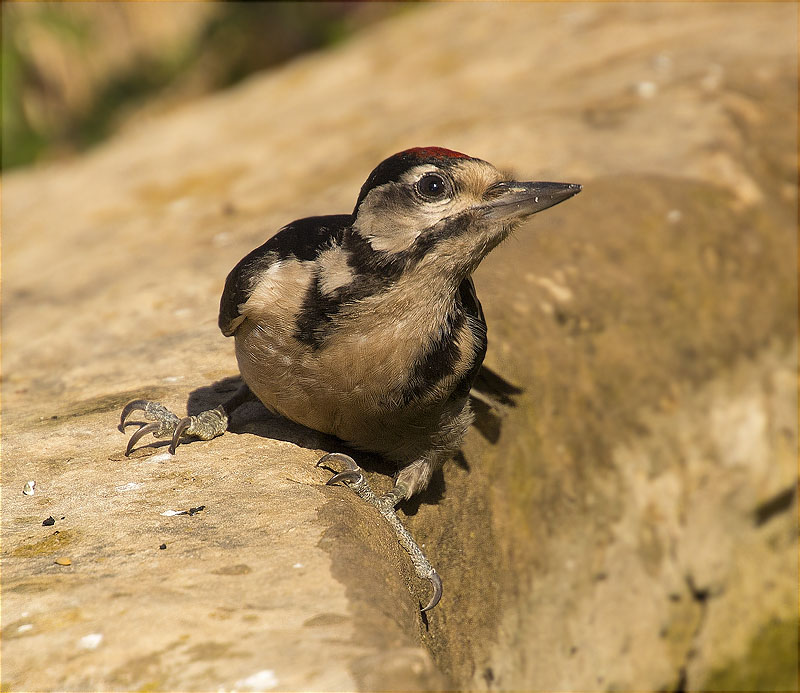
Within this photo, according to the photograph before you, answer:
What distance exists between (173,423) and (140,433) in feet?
0.52

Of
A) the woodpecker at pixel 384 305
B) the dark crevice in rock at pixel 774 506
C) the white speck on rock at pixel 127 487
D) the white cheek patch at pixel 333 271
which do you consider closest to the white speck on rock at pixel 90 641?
the white speck on rock at pixel 127 487

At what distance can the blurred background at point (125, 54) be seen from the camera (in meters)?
13.1

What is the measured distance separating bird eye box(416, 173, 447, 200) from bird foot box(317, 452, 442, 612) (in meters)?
1.01

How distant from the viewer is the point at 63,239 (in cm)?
753

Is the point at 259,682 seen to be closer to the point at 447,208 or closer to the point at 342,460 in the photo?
the point at 342,460

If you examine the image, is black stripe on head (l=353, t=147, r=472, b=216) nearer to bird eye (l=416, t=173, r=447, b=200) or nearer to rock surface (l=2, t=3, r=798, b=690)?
bird eye (l=416, t=173, r=447, b=200)

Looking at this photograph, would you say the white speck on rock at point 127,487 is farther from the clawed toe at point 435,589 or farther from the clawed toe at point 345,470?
the clawed toe at point 435,589

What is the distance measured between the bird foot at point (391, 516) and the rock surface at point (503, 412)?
0.21ft

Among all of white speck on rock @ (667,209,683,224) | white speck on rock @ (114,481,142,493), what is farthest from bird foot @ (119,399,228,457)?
white speck on rock @ (667,209,683,224)

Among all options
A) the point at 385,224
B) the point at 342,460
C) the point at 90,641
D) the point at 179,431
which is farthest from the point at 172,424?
the point at 90,641

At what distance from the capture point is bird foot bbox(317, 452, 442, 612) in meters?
3.33

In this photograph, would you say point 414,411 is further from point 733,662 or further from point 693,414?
point 733,662

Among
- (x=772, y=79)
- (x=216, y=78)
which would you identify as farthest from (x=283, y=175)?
(x=216, y=78)

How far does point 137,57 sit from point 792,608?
12197mm
